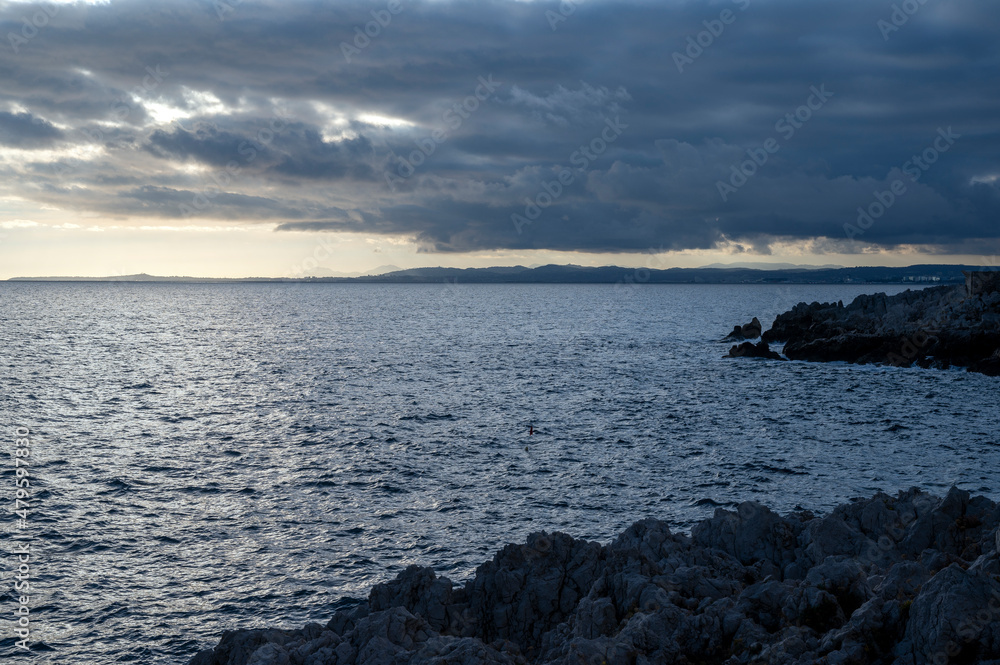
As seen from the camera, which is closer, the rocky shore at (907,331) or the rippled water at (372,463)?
the rippled water at (372,463)

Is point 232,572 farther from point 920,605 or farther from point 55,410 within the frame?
point 55,410

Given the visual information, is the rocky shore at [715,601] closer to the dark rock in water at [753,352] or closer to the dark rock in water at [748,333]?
the dark rock in water at [753,352]

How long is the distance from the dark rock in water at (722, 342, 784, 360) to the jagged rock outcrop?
7.30 feet

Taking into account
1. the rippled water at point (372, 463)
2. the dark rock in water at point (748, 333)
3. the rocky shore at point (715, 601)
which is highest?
Answer: the dark rock in water at point (748, 333)

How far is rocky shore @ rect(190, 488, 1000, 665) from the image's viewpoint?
1202 centimetres

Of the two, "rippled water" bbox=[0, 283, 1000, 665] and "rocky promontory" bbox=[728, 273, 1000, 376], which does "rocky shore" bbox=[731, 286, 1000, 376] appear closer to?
"rocky promontory" bbox=[728, 273, 1000, 376]

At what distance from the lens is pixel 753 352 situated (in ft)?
282

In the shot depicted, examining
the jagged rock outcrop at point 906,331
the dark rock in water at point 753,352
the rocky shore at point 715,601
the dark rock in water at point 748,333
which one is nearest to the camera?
the rocky shore at point 715,601

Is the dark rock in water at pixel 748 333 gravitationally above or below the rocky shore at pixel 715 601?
above

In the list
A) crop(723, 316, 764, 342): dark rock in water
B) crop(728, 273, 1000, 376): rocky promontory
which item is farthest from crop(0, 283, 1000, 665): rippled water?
crop(723, 316, 764, 342): dark rock in water

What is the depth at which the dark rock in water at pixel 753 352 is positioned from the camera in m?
84.9

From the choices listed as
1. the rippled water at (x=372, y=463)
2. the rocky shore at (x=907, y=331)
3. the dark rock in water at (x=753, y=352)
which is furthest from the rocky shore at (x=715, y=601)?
the dark rock in water at (x=753, y=352)

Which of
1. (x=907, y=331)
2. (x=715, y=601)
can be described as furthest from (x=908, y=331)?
(x=715, y=601)

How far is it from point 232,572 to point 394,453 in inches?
650
